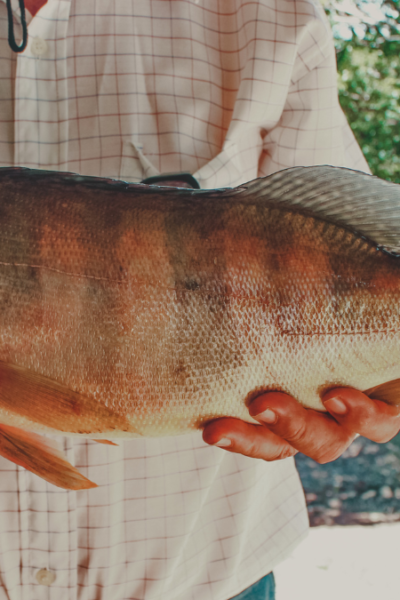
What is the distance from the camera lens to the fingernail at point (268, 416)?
1014mm

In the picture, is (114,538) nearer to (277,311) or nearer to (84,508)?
(84,508)

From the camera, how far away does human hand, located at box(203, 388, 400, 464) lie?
1.02 metres

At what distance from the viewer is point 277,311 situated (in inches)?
38.9

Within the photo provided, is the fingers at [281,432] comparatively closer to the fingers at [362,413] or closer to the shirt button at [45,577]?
the fingers at [362,413]

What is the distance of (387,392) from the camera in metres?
1.12

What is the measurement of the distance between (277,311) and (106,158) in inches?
30.0

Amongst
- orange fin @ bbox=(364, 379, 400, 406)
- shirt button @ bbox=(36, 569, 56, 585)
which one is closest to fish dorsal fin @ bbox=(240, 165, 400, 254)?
orange fin @ bbox=(364, 379, 400, 406)

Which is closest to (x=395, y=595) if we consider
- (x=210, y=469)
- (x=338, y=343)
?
(x=210, y=469)

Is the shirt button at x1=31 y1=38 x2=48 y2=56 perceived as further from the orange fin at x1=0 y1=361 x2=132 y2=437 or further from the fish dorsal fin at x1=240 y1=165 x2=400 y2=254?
the orange fin at x1=0 y1=361 x2=132 y2=437

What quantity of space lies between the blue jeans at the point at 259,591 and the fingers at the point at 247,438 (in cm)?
64

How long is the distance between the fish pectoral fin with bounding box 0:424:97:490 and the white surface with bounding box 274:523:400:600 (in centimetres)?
281

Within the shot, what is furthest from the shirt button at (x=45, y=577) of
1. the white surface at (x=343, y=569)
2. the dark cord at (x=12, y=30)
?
the white surface at (x=343, y=569)

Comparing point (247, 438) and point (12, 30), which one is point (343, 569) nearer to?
point (247, 438)

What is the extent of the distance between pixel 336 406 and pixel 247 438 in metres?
0.20
